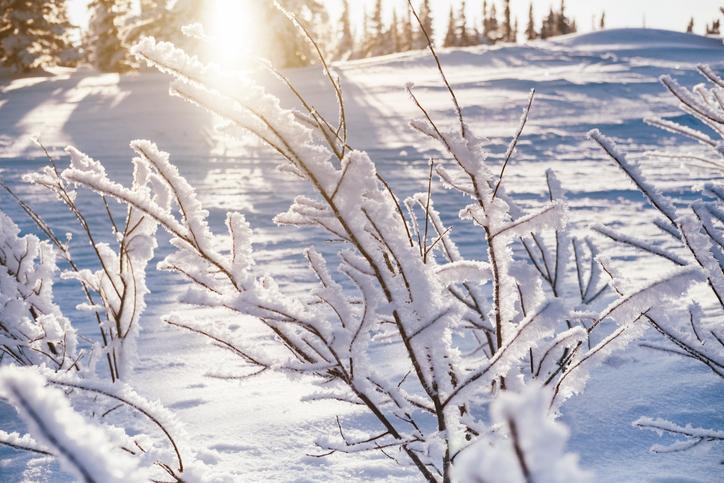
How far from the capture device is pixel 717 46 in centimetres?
2167

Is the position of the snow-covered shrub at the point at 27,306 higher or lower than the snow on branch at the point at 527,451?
lower

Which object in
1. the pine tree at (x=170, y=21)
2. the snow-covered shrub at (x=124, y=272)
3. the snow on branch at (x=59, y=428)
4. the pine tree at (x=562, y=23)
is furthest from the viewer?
the pine tree at (x=562, y=23)

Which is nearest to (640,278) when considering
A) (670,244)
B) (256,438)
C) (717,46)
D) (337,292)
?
(670,244)

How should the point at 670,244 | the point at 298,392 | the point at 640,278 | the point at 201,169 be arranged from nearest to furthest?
the point at 298,392
the point at 640,278
the point at 670,244
the point at 201,169

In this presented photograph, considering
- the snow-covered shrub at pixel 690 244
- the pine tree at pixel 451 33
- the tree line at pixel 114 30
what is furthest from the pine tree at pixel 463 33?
the snow-covered shrub at pixel 690 244

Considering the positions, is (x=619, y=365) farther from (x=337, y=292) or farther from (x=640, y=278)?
(x=337, y=292)

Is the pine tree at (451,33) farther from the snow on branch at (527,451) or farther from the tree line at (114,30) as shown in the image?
the snow on branch at (527,451)

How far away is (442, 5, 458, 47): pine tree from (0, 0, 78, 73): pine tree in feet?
122

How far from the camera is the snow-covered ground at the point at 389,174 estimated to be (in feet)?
7.18

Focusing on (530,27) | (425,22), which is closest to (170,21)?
(425,22)

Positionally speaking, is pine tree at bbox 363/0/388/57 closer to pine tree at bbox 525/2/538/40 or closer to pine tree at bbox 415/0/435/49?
pine tree at bbox 415/0/435/49

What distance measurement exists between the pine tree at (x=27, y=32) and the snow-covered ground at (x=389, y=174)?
3.70m

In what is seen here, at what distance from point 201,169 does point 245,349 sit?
321 inches

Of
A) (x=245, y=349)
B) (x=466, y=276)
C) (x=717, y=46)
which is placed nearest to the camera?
(x=245, y=349)
